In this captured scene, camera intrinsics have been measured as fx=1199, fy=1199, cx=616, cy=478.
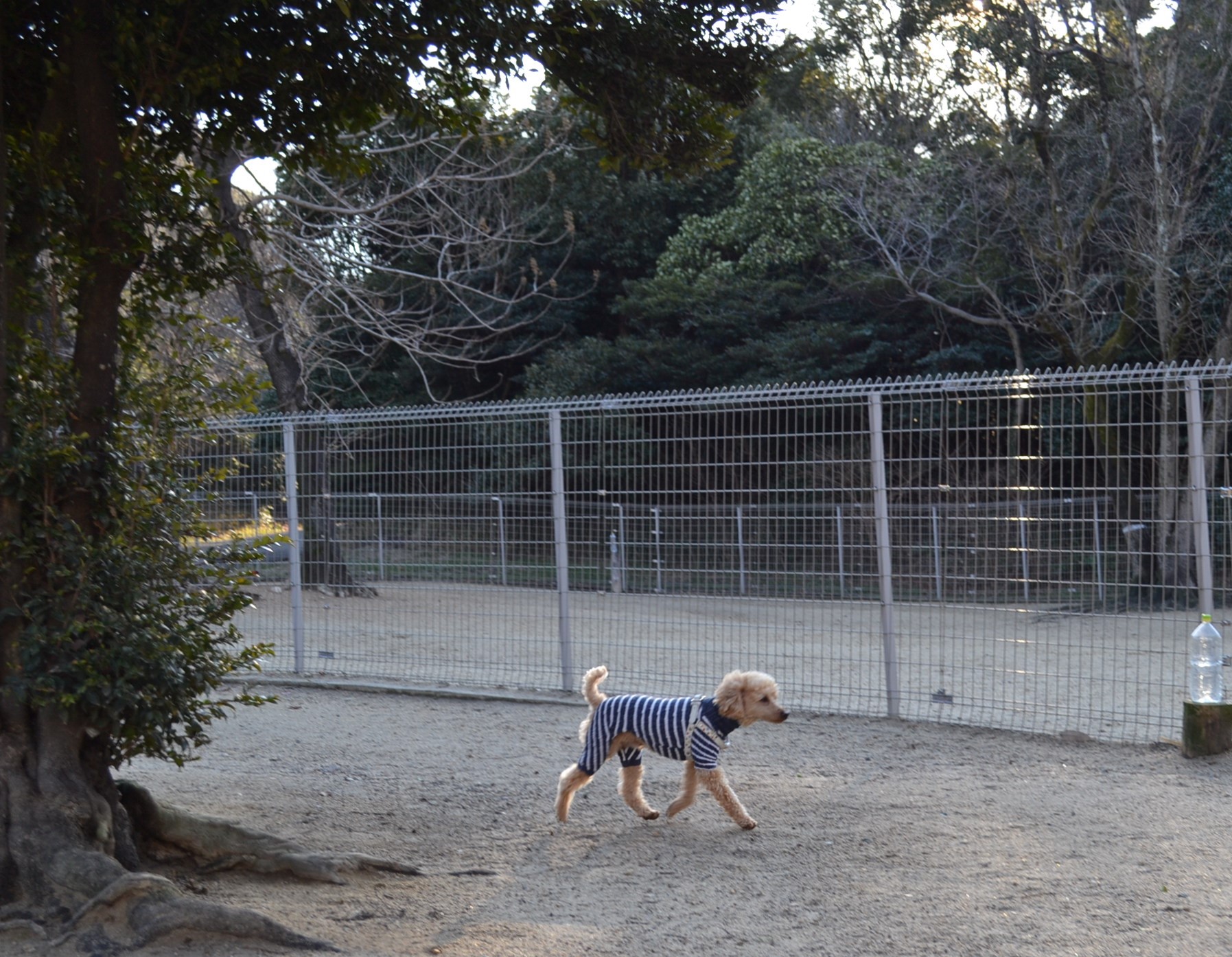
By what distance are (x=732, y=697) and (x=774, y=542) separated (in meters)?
3.43

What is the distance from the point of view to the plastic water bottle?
6418 mm

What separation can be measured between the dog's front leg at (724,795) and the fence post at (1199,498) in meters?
3.06

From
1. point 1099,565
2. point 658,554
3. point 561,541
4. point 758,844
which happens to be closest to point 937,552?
point 1099,565

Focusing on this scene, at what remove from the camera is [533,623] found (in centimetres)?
945

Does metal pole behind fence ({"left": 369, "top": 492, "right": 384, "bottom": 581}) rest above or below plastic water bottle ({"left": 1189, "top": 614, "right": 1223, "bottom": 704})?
above

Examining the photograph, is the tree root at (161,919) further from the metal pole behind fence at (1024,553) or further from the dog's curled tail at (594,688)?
the metal pole behind fence at (1024,553)

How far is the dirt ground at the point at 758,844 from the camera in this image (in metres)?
4.09

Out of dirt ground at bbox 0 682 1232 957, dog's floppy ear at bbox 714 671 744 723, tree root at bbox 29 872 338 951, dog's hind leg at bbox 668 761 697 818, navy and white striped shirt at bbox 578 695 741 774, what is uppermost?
dog's floppy ear at bbox 714 671 744 723

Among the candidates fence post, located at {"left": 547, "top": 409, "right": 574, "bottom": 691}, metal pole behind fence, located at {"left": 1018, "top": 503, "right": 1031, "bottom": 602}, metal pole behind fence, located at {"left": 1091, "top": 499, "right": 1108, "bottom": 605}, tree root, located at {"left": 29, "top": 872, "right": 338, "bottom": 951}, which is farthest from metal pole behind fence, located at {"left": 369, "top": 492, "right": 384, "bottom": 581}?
tree root, located at {"left": 29, "top": 872, "right": 338, "bottom": 951}

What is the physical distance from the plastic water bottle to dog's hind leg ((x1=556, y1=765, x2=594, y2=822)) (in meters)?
3.41

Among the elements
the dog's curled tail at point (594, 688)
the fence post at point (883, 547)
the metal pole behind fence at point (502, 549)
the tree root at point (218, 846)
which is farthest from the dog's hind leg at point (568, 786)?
the metal pole behind fence at point (502, 549)

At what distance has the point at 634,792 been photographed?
18.4 feet

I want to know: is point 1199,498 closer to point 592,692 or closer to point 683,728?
point 683,728

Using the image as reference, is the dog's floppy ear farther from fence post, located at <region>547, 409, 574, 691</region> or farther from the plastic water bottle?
fence post, located at <region>547, 409, 574, 691</region>
